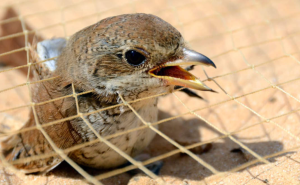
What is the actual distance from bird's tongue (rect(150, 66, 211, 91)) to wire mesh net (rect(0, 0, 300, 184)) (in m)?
0.16

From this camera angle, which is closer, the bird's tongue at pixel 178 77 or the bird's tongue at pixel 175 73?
the bird's tongue at pixel 178 77

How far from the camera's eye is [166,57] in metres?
2.25

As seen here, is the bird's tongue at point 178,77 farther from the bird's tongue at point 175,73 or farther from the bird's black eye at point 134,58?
the bird's black eye at point 134,58

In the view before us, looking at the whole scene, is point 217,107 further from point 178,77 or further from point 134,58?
point 134,58

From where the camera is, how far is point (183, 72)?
241cm

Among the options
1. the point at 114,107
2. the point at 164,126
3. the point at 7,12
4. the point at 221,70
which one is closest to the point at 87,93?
the point at 114,107

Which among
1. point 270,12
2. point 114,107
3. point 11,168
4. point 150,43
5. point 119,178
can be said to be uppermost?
point 270,12

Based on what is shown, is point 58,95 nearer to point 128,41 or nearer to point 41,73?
point 41,73

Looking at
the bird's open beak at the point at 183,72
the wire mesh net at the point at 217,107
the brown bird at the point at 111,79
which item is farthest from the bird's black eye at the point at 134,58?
the wire mesh net at the point at 217,107

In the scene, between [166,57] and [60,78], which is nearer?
[166,57]

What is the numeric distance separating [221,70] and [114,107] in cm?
227

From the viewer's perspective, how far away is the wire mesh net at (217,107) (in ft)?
7.52

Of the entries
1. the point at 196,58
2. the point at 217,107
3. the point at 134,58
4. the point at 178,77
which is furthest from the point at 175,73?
the point at 217,107

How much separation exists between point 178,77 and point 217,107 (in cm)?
151
